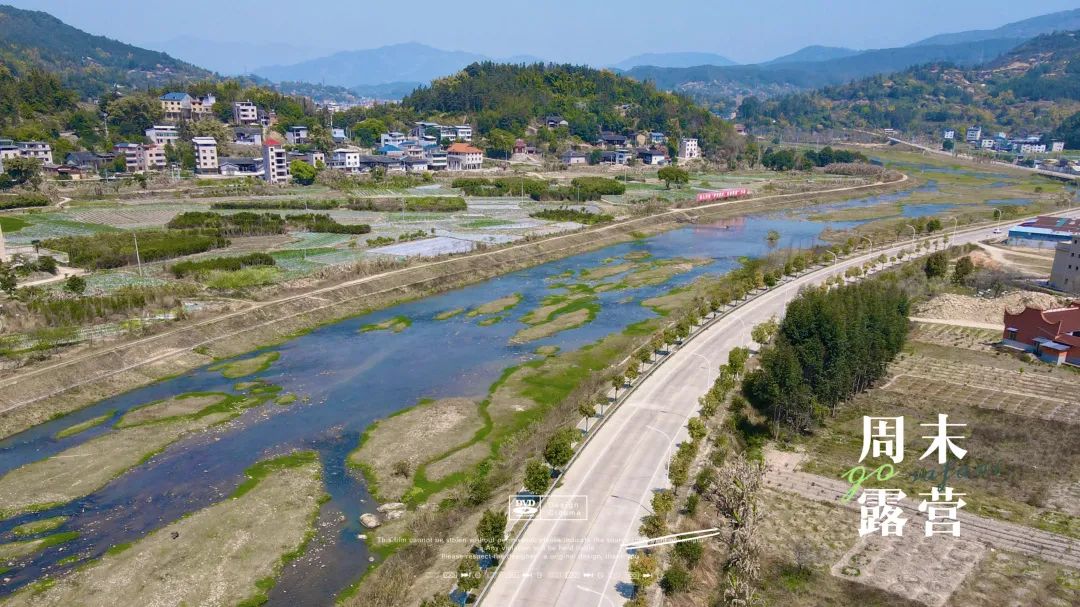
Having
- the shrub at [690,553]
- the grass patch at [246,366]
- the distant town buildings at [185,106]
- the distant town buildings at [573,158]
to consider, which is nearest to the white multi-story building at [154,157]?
the distant town buildings at [185,106]

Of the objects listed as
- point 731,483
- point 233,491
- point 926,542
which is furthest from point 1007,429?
point 233,491

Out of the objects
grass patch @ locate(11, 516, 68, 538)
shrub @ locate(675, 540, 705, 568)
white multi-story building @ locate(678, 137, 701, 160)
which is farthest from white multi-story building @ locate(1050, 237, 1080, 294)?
white multi-story building @ locate(678, 137, 701, 160)

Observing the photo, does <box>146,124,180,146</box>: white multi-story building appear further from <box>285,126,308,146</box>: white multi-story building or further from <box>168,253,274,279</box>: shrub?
<box>168,253,274,279</box>: shrub

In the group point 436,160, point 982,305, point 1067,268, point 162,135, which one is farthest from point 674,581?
point 162,135

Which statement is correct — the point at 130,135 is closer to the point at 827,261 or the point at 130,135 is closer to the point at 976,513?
the point at 827,261

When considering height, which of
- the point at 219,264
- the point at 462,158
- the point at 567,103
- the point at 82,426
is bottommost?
the point at 82,426

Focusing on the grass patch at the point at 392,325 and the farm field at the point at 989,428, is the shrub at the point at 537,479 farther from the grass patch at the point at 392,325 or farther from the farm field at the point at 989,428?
the grass patch at the point at 392,325

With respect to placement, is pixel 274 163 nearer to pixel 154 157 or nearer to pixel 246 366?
pixel 154 157
